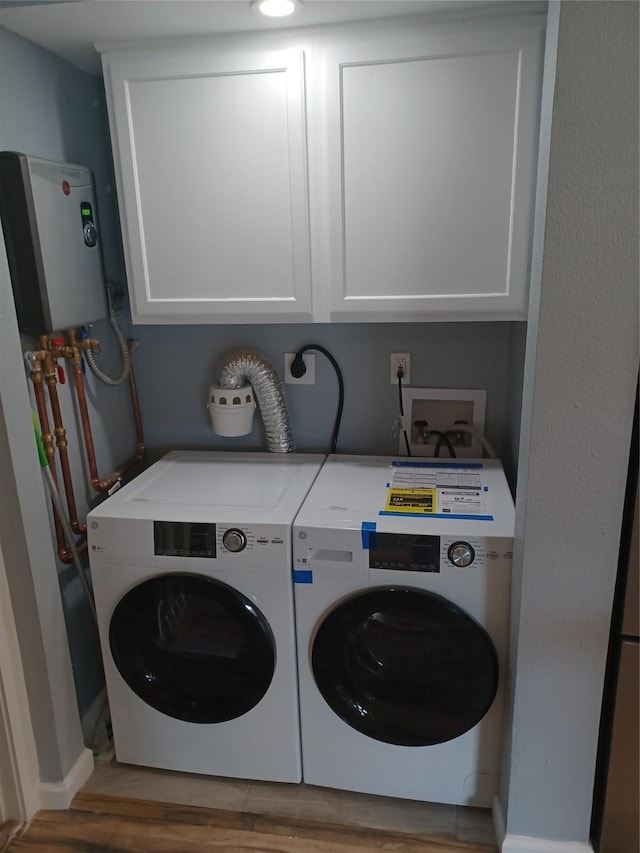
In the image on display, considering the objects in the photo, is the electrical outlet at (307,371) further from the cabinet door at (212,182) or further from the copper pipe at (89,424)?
the copper pipe at (89,424)

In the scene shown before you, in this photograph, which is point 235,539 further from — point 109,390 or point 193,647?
point 109,390

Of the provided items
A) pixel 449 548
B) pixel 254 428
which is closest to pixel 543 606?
pixel 449 548

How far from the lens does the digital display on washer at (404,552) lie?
60.1 inches

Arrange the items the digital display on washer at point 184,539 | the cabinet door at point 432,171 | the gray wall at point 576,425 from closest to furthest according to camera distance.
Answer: the gray wall at point 576,425, the cabinet door at point 432,171, the digital display on washer at point 184,539

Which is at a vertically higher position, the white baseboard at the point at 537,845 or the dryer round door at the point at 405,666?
the dryer round door at the point at 405,666

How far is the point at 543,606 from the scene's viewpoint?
1.40 m

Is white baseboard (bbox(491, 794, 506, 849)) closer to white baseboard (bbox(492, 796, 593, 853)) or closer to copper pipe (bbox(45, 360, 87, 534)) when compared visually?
white baseboard (bbox(492, 796, 593, 853))

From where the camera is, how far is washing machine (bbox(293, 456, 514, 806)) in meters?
1.54

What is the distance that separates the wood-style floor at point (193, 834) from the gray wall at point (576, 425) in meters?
0.34

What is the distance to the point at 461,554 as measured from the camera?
4.98 feet

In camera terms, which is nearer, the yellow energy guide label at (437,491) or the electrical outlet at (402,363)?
the yellow energy guide label at (437,491)

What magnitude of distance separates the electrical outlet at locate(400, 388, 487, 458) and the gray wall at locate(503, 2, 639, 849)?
0.68 metres

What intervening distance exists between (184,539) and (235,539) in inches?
5.7

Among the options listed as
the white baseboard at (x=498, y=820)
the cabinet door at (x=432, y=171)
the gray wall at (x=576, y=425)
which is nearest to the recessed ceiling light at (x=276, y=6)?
the cabinet door at (x=432, y=171)
